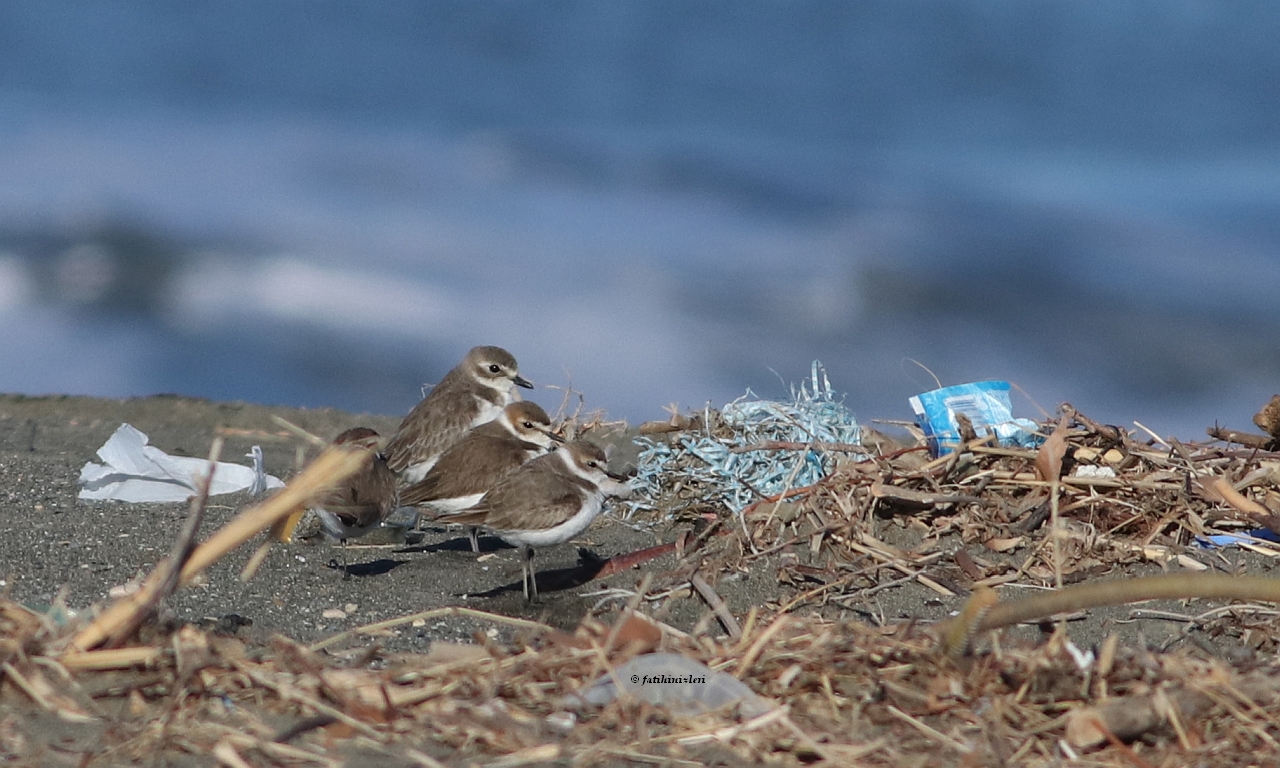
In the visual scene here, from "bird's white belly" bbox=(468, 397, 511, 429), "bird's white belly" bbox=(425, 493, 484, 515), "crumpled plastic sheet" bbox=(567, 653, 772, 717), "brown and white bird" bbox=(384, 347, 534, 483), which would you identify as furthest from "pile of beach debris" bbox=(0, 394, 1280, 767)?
"bird's white belly" bbox=(468, 397, 511, 429)

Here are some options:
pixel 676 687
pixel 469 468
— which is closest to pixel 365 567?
pixel 469 468

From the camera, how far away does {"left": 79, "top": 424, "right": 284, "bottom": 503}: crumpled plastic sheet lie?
568cm

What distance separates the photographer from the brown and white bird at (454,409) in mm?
6238

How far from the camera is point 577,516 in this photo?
509 centimetres

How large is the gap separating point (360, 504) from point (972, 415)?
2.47m

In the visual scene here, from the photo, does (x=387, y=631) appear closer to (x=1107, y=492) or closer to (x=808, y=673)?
(x=808, y=673)

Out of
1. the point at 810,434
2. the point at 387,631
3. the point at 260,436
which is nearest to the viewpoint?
the point at 387,631

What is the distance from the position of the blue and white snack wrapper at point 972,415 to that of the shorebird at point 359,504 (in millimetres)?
2176

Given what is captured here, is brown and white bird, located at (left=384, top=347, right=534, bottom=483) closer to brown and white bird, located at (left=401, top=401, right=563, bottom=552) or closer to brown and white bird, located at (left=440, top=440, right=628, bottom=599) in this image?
brown and white bird, located at (left=401, top=401, right=563, bottom=552)

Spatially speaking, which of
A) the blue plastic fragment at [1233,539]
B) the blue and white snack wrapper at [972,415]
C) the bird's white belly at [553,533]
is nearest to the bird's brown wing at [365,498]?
the bird's white belly at [553,533]

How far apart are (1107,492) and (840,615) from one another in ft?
4.51

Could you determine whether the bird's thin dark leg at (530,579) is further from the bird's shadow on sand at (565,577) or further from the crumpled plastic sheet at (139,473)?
the crumpled plastic sheet at (139,473)

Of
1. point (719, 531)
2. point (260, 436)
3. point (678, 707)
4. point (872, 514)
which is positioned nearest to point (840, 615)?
point (872, 514)

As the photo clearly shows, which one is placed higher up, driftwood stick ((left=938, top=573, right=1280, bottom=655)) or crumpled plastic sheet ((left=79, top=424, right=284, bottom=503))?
driftwood stick ((left=938, top=573, right=1280, bottom=655))
